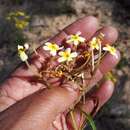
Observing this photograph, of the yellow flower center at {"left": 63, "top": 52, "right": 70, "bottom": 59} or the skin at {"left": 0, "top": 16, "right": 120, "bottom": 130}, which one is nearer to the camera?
the skin at {"left": 0, "top": 16, "right": 120, "bottom": 130}

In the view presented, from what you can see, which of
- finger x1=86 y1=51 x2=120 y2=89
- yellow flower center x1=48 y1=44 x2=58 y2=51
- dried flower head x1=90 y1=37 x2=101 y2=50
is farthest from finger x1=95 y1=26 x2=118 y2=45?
yellow flower center x1=48 y1=44 x2=58 y2=51

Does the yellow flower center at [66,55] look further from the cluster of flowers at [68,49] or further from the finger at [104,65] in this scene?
the finger at [104,65]

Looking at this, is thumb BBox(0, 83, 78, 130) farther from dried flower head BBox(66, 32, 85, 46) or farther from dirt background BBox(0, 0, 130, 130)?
dirt background BBox(0, 0, 130, 130)

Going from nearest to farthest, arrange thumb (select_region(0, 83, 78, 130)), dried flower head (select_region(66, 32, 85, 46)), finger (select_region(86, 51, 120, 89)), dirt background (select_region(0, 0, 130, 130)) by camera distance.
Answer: thumb (select_region(0, 83, 78, 130)), dried flower head (select_region(66, 32, 85, 46)), finger (select_region(86, 51, 120, 89)), dirt background (select_region(0, 0, 130, 130))

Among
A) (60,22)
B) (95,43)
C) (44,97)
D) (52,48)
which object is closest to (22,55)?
(52,48)

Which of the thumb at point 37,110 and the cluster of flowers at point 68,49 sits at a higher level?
the cluster of flowers at point 68,49

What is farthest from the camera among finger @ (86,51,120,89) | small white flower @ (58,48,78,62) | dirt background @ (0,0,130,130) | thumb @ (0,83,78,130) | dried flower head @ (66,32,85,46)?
dirt background @ (0,0,130,130)

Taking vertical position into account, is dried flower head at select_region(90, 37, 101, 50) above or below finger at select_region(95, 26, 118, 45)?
above

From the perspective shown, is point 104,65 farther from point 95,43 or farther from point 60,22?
point 60,22

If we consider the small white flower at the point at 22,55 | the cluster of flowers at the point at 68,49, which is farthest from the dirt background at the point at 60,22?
the small white flower at the point at 22,55
